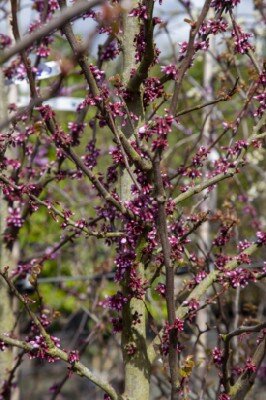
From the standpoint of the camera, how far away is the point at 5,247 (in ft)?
13.9

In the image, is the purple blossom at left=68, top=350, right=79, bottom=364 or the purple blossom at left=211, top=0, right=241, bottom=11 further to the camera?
the purple blossom at left=211, top=0, right=241, bottom=11

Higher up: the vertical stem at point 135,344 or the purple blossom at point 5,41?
the purple blossom at point 5,41

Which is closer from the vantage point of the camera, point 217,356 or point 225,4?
point 225,4

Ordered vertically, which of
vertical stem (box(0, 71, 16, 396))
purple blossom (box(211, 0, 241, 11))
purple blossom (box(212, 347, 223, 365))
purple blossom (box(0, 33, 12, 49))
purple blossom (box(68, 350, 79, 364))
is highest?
purple blossom (box(0, 33, 12, 49))

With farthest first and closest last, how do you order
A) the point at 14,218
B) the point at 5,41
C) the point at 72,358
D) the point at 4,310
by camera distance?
the point at 5,41 < the point at 4,310 < the point at 14,218 < the point at 72,358

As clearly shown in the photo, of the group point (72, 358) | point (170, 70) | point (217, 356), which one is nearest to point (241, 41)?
point (170, 70)

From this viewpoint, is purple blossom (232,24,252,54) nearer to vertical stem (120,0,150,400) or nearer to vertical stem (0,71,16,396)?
vertical stem (120,0,150,400)

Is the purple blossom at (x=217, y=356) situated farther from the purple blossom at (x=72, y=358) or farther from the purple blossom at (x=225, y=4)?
the purple blossom at (x=225, y=4)

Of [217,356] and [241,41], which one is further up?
[241,41]

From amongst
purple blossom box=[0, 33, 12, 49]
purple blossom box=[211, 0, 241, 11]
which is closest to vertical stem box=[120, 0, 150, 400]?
purple blossom box=[211, 0, 241, 11]

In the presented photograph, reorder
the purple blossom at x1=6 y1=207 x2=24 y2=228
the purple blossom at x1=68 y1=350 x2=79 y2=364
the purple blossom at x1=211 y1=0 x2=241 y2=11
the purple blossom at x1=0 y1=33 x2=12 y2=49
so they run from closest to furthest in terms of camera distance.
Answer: the purple blossom at x1=68 y1=350 x2=79 y2=364 → the purple blossom at x1=211 y1=0 x2=241 y2=11 → the purple blossom at x1=6 y1=207 x2=24 y2=228 → the purple blossom at x1=0 y1=33 x2=12 y2=49

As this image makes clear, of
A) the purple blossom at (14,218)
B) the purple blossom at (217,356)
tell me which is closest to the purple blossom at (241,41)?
the purple blossom at (217,356)

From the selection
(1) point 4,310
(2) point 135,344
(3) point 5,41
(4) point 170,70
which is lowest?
(2) point 135,344

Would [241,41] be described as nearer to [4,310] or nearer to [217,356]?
[217,356]
